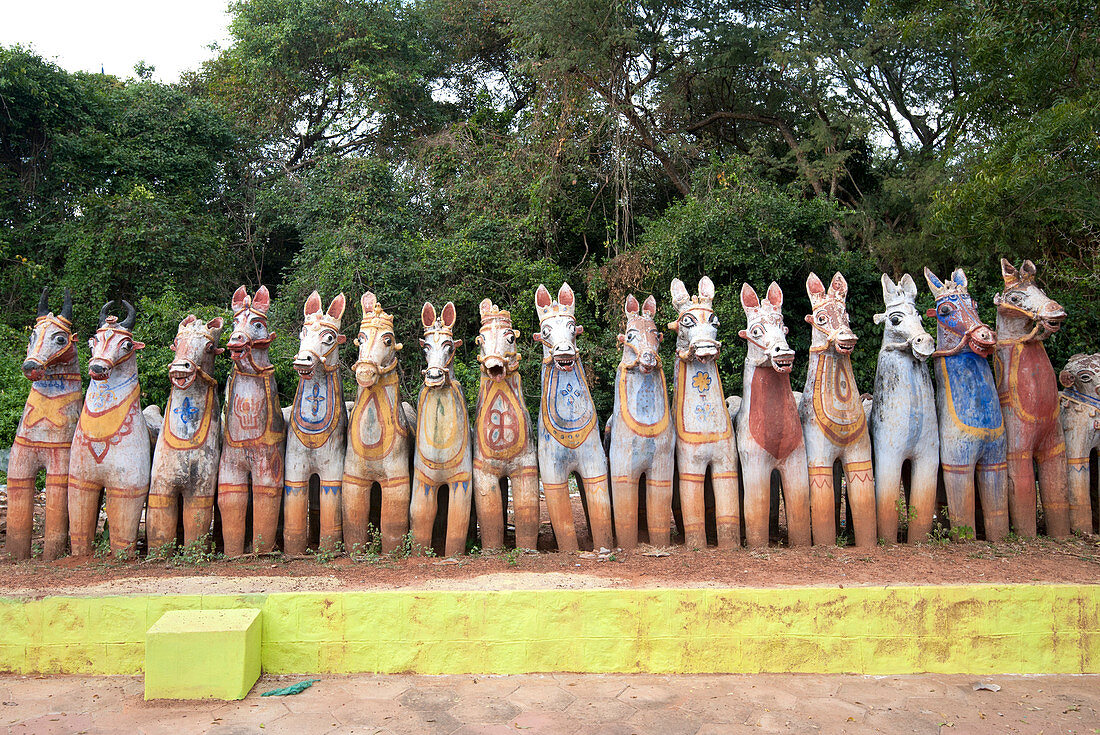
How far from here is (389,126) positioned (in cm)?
1548

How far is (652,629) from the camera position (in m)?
4.73

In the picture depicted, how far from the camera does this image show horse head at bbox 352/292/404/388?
5746mm

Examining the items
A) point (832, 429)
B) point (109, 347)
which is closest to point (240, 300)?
point (109, 347)

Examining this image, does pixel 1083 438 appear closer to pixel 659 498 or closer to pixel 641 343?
pixel 659 498

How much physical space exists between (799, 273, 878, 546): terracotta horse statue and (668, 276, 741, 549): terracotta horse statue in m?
0.62

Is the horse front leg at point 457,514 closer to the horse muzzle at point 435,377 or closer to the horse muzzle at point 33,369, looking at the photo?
the horse muzzle at point 435,377

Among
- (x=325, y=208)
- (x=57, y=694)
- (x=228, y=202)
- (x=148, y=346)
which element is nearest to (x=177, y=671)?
(x=57, y=694)

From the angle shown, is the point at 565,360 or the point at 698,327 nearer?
the point at 565,360

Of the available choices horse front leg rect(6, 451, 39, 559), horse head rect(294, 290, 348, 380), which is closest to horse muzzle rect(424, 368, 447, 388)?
horse head rect(294, 290, 348, 380)

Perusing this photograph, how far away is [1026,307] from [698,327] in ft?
8.51

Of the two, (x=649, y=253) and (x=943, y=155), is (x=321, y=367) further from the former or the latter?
(x=943, y=155)

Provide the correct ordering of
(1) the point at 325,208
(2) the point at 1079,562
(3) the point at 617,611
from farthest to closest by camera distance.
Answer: (1) the point at 325,208, (2) the point at 1079,562, (3) the point at 617,611

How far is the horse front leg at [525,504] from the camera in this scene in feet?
20.1

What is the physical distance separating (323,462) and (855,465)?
4061 mm
